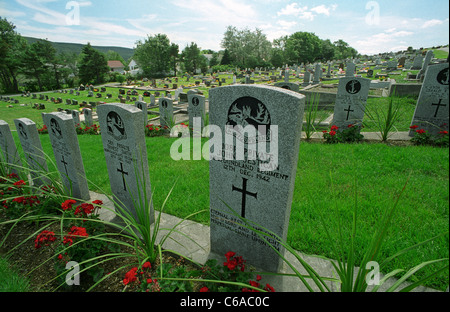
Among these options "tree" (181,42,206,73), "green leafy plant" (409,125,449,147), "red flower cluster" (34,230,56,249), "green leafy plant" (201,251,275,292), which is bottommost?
"green leafy plant" (201,251,275,292)

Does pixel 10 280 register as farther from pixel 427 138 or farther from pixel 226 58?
pixel 226 58

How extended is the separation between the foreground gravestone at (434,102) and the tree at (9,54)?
47.6 meters

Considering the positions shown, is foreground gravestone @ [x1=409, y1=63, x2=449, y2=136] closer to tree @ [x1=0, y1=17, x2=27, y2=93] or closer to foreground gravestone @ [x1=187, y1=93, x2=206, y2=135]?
foreground gravestone @ [x1=187, y1=93, x2=206, y2=135]

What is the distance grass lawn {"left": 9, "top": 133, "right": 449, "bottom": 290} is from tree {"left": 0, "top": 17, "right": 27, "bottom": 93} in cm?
4268

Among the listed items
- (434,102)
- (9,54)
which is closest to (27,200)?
(434,102)

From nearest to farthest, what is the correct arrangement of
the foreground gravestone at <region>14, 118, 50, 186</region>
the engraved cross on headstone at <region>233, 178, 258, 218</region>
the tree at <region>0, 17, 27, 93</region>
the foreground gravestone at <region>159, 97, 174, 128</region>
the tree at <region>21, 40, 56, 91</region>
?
the engraved cross on headstone at <region>233, 178, 258, 218</region> < the foreground gravestone at <region>14, 118, 50, 186</region> < the foreground gravestone at <region>159, 97, 174, 128</region> < the tree at <region>0, 17, 27, 93</region> < the tree at <region>21, 40, 56, 91</region>

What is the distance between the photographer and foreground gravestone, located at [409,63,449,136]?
17.7ft

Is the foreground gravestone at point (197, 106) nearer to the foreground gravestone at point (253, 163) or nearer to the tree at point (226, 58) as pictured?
the foreground gravestone at point (253, 163)

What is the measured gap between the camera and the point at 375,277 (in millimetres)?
1758

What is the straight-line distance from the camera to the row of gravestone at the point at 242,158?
2.02 m

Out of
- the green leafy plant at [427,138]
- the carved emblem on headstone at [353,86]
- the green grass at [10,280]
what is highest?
the carved emblem on headstone at [353,86]

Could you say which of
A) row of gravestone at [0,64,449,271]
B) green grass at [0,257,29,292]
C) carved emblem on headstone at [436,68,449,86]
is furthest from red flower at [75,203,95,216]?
carved emblem on headstone at [436,68,449,86]

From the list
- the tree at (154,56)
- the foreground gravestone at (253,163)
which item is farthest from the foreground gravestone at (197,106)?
the tree at (154,56)

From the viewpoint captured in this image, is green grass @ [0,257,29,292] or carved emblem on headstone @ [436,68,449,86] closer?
green grass @ [0,257,29,292]
